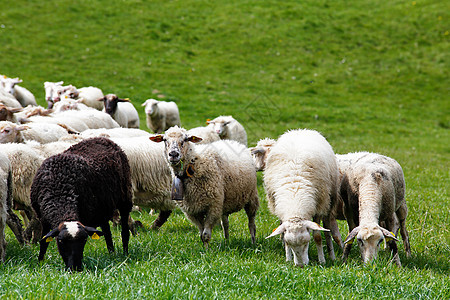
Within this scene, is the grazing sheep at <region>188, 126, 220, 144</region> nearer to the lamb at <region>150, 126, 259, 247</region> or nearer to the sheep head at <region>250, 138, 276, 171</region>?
the sheep head at <region>250, 138, 276, 171</region>

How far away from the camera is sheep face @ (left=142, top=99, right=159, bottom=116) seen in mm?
15609

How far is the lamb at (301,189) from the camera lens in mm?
5598

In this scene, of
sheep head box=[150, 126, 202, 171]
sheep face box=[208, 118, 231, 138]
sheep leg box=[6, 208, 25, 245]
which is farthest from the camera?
sheep face box=[208, 118, 231, 138]

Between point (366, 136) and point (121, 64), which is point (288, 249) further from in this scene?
point (121, 64)

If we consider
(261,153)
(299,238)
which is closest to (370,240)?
(299,238)

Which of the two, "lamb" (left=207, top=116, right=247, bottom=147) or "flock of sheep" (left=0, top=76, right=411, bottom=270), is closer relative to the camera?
"flock of sheep" (left=0, top=76, right=411, bottom=270)

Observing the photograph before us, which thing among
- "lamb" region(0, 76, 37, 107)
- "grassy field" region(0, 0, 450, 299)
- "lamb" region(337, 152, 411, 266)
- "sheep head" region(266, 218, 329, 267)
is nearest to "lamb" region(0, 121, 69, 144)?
"grassy field" region(0, 0, 450, 299)

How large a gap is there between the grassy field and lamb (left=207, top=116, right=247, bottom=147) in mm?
2557

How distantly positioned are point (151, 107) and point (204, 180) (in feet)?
31.2

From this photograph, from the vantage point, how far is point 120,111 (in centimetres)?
1485

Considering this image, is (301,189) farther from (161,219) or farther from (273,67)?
(273,67)

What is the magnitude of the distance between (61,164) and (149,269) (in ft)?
5.69

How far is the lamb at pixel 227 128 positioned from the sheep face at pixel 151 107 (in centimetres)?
428

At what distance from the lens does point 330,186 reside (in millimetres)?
6512
